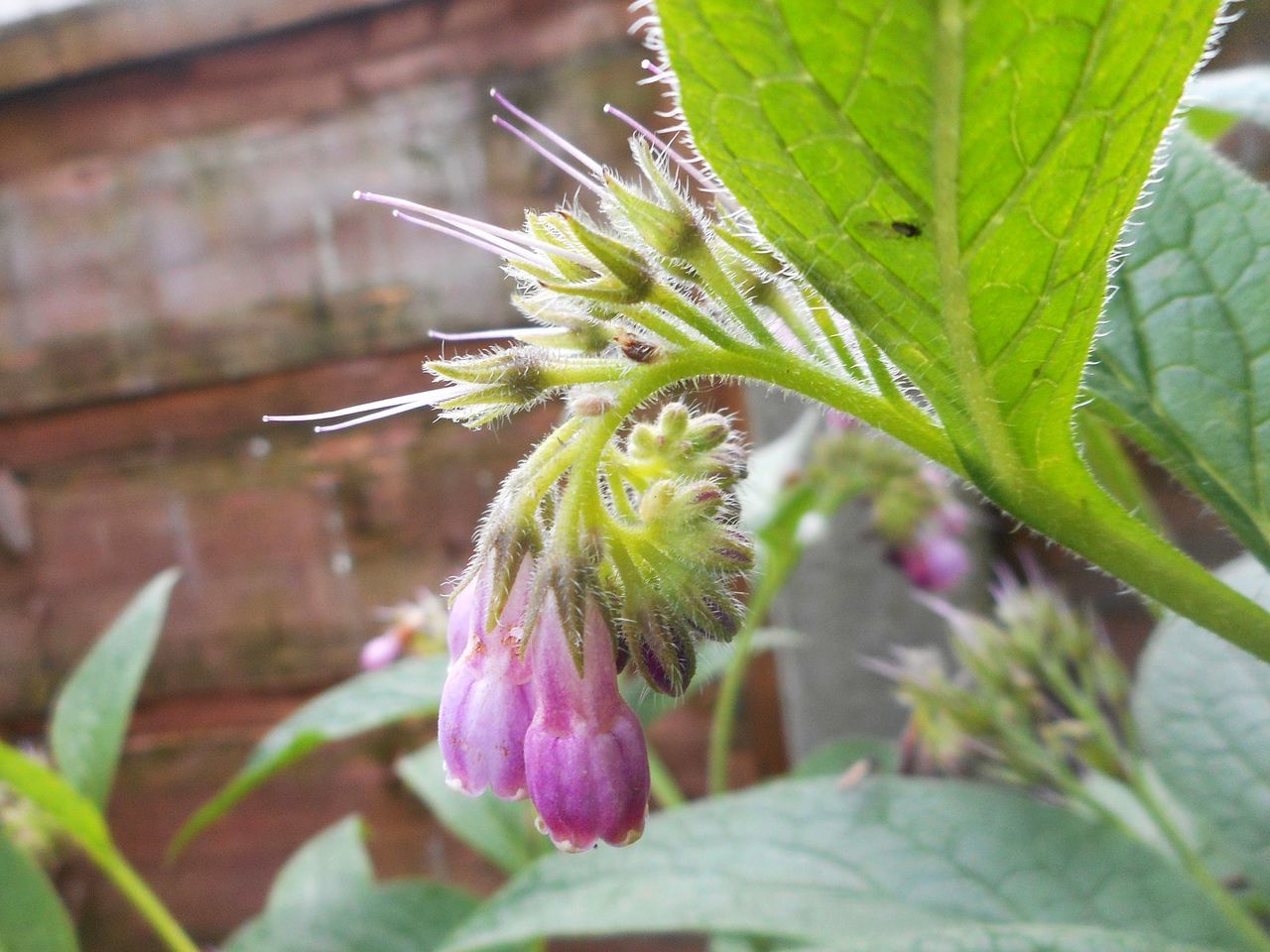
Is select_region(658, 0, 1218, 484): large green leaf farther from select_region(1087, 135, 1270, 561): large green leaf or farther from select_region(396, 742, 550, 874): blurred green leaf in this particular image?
select_region(396, 742, 550, 874): blurred green leaf

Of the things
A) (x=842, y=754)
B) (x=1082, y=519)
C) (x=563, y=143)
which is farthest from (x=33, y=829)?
(x=1082, y=519)

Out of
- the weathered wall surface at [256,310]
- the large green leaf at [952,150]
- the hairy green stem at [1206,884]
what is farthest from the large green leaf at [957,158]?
the weathered wall surface at [256,310]

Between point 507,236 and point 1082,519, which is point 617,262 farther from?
point 1082,519

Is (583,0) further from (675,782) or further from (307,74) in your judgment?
(675,782)

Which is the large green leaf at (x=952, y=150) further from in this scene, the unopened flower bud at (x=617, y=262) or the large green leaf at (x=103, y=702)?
the large green leaf at (x=103, y=702)

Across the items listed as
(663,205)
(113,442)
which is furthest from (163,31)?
(663,205)

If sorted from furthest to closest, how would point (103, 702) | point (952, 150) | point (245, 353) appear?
1. point (245, 353)
2. point (103, 702)
3. point (952, 150)

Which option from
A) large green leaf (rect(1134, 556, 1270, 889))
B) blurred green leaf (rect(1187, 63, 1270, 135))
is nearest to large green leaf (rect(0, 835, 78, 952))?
large green leaf (rect(1134, 556, 1270, 889))
